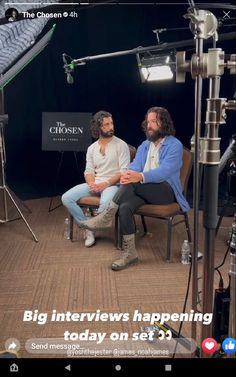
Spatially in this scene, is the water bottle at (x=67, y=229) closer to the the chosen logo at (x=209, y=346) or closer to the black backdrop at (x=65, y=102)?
the black backdrop at (x=65, y=102)

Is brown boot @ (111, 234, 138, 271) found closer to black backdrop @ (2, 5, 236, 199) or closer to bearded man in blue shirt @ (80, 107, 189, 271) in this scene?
bearded man in blue shirt @ (80, 107, 189, 271)

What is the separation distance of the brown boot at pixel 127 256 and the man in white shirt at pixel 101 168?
10.8 inches

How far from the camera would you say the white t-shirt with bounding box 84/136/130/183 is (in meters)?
2.31

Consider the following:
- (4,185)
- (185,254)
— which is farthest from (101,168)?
(185,254)

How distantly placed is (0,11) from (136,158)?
1429 millimetres

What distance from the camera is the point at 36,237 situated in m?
2.34

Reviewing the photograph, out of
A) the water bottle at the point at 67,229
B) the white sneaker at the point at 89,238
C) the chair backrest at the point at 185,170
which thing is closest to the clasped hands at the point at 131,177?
the chair backrest at the point at 185,170

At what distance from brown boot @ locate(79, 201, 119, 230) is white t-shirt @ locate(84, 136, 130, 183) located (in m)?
0.28

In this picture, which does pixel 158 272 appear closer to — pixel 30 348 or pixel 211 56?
pixel 30 348

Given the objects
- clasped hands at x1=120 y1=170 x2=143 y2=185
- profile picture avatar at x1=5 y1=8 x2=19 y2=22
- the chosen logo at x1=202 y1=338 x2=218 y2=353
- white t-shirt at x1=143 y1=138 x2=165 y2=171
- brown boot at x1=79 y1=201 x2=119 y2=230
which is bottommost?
brown boot at x1=79 y1=201 x2=119 y2=230

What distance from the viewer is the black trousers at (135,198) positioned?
79.5 inches

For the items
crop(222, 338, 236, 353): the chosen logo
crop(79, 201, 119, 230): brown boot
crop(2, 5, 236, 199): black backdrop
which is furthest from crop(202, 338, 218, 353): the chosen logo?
crop(2, 5, 236, 199): black backdrop

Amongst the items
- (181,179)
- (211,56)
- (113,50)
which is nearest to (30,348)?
(211,56)

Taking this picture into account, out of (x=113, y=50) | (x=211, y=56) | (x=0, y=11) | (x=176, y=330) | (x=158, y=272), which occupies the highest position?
(x=113, y=50)
